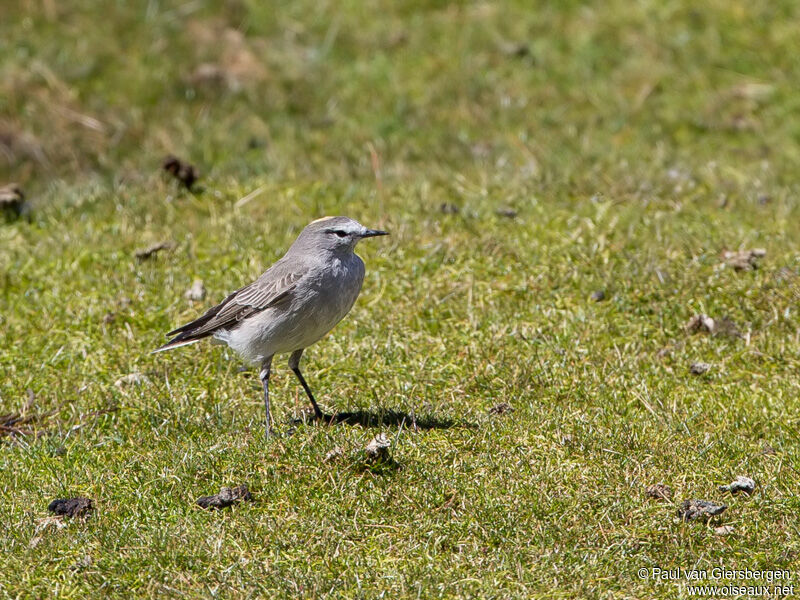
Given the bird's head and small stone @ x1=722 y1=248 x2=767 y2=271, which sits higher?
the bird's head

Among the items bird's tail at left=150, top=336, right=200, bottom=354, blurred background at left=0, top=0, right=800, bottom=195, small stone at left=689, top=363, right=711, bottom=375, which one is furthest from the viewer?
blurred background at left=0, top=0, right=800, bottom=195

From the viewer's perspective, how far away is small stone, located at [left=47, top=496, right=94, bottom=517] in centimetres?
655

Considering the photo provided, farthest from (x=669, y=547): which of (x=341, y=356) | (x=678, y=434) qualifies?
(x=341, y=356)

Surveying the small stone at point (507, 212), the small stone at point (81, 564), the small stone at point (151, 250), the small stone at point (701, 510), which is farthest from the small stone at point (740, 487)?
the small stone at point (151, 250)

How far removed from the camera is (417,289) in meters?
9.60

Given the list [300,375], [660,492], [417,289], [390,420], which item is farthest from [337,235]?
[660,492]

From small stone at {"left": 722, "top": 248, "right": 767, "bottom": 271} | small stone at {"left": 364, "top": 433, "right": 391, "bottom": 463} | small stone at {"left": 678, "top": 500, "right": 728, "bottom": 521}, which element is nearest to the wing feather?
small stone at {"left": 364, "top": 433, "right": 391, "bottom": 463}

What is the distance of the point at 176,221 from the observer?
10930 millimetres

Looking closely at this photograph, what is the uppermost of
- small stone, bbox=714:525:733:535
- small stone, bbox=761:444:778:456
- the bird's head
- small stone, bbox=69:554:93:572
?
the bird's head

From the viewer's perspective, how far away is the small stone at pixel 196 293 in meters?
9.63

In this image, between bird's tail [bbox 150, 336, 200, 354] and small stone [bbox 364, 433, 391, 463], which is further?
bird's tail [bbox 150, 336, 200, 354]

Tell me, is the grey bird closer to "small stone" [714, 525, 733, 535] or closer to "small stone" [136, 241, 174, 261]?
"small stone" [136, 241, 174, 261]

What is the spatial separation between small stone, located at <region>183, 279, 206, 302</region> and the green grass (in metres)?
0.10

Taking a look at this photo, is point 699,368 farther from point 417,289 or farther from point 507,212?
point 507,212
